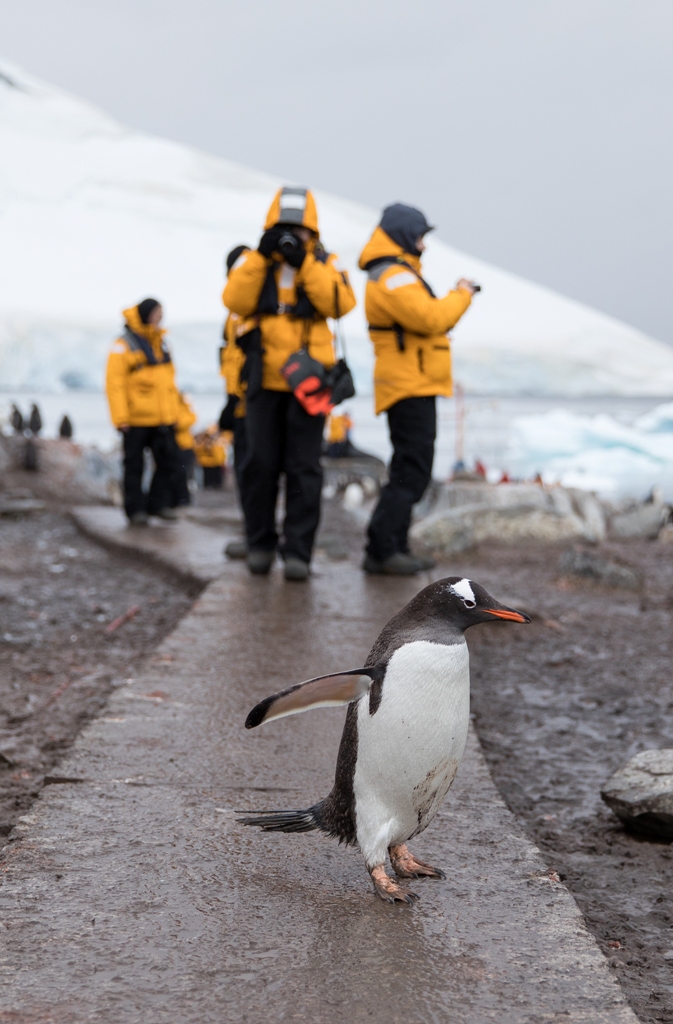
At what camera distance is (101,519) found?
7.70m

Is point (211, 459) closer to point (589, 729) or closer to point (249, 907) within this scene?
point (589, 729)

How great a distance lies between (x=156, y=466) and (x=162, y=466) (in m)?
0.07

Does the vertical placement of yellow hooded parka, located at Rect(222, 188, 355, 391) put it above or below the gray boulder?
above

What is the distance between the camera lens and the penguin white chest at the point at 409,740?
153cm

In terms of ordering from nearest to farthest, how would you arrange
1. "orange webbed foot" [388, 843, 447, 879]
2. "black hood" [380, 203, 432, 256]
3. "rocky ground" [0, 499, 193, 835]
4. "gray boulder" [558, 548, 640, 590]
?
"orange webbed foot" [388, 843, 447, 879], "rocky ground" [0, 499, 193, 835], "black hood" [380, 203, 432, 256], "gray boulder" [558, 548, 640, 590]

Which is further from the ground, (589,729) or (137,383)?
(137,383)

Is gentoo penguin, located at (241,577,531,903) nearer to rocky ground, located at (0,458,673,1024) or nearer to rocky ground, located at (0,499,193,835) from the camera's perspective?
rocky ground, located at (0,458,673,1024)

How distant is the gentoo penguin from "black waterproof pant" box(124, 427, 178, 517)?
5430mm

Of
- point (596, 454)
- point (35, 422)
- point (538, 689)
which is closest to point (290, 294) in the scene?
point (538, 689)

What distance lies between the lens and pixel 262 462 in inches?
167

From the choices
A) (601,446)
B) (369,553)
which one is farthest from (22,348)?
(369,553)

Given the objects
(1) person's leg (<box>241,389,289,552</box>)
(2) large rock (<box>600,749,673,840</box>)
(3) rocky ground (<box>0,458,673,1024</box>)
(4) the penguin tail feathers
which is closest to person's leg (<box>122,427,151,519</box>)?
(3) rocky ground (<box>0,458,673,1024</box>)

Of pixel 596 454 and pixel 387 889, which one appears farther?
pixel 596 454

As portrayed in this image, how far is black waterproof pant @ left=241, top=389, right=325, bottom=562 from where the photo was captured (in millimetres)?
4191
